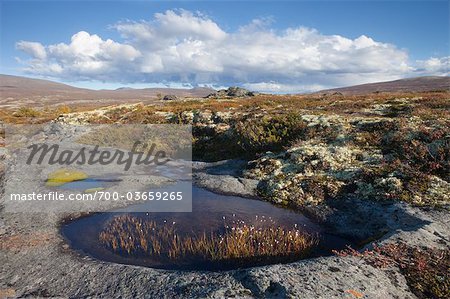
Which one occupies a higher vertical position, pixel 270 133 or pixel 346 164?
pixel 270 133

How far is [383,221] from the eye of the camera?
1381cm

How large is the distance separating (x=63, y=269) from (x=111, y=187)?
9.17 meters

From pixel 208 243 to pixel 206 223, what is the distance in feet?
8.08

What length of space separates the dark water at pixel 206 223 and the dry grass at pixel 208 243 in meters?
0.37

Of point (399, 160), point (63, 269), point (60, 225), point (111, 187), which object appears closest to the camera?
point (63, 269)

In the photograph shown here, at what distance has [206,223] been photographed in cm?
1486

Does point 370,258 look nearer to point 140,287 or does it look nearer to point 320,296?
point 320,296

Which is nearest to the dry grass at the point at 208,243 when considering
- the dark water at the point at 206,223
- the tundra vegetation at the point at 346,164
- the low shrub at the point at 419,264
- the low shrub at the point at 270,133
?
the tundra vegetation at the point at 346,164

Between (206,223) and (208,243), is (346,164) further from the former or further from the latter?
(208,243)

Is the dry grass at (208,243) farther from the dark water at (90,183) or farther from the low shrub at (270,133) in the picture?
the low shrub at (270,133)

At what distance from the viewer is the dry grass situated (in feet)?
38.9

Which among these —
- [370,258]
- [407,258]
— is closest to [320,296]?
[370,258]

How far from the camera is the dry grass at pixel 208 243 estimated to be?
38.9ft

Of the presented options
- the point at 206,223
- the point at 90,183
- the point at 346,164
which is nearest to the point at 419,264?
the point at 206,223
